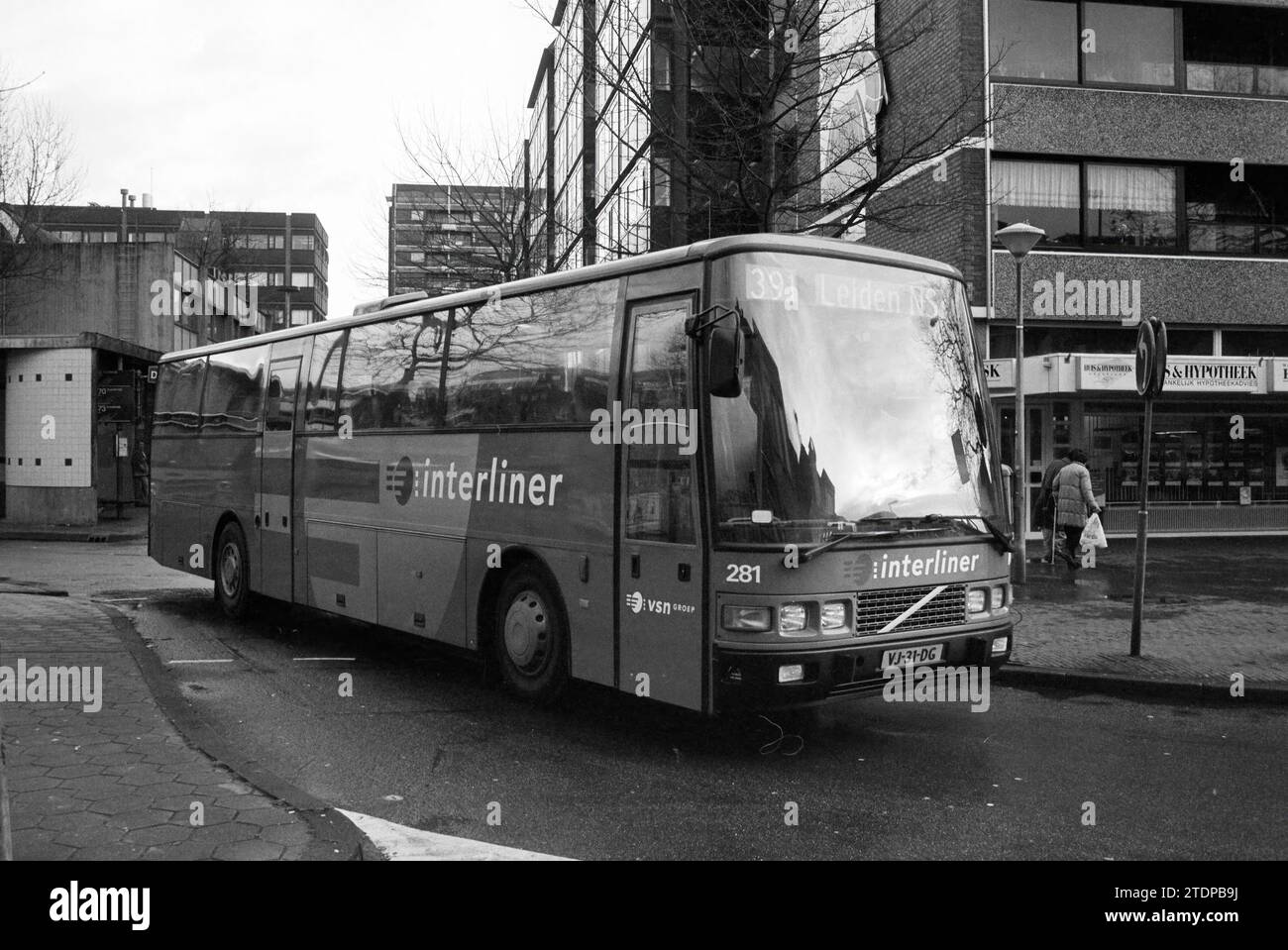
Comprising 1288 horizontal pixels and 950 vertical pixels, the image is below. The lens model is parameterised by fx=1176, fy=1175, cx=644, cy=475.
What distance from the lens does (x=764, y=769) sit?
21.2 ft

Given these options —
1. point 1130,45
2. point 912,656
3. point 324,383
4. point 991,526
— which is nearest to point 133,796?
point 912,656

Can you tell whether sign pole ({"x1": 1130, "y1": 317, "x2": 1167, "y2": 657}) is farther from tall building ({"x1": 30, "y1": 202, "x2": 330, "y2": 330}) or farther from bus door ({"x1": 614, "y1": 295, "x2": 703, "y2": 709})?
tall building ({"x1": 30, "y1": 202, "x2": 330, "y2": 330})

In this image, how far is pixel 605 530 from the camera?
7.14 metres

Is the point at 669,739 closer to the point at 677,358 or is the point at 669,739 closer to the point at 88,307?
the point at 677,358

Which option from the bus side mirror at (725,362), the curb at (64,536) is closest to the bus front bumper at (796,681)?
the bus side mirror at (725,362)

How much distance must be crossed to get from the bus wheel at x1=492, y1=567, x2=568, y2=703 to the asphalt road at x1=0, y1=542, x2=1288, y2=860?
0.65 feet

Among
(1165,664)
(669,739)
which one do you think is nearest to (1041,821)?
(669,739)

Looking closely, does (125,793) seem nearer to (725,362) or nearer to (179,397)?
(725,362)

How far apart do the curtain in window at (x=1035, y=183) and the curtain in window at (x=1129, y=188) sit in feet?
1.27

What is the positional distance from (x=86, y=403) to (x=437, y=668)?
62.5ft

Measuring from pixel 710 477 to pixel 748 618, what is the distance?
79 cm

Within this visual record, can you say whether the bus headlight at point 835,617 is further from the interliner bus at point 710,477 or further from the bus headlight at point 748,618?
the bus headlight at point 748,618

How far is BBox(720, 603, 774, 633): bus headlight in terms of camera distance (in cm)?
629

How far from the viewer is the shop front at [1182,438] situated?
69.8 feet
